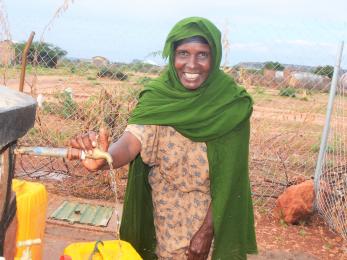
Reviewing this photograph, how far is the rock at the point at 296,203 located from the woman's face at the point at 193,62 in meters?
2.60

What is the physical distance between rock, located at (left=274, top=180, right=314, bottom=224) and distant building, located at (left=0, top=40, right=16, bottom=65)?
2988 millimetres

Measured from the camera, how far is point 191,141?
2.03 metres

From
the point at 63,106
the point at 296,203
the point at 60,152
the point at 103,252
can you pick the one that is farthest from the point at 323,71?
the point at 60,152

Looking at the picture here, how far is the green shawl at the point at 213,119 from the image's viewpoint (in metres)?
1.97

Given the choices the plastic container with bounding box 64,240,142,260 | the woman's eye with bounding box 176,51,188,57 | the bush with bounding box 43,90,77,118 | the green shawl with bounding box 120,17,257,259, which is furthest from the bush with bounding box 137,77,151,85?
the plastic container with bounding box 64,240,142,260

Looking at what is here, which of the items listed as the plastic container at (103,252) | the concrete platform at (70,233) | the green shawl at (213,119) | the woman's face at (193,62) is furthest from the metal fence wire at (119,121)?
the plastic container at (103,252)

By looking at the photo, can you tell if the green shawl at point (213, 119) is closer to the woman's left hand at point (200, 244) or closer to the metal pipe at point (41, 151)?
the woman's left hand at point (200, 244)

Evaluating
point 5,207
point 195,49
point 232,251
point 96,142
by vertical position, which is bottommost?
point 232,251

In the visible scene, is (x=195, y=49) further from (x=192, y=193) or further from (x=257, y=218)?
(x=257, y=218)

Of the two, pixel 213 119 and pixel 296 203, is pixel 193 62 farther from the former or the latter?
pixel 296 203

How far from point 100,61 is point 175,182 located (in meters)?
3.24

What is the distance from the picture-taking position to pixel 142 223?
228 centimetres

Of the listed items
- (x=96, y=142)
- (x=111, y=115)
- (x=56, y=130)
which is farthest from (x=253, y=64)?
(x=96, y=142)

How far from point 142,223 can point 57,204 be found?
215 centimetres
